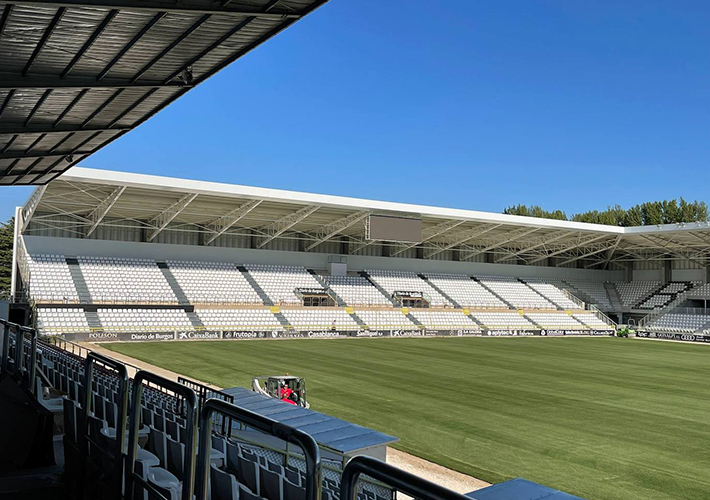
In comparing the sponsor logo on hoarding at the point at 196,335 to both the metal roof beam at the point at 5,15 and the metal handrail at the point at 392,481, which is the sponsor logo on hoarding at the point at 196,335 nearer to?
the metal roof beam at the point at 5,15

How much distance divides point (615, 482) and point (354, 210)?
36452 millimetres

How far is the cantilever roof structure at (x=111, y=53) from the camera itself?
9.43 meters

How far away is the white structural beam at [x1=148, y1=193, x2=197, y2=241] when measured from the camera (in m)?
40.8

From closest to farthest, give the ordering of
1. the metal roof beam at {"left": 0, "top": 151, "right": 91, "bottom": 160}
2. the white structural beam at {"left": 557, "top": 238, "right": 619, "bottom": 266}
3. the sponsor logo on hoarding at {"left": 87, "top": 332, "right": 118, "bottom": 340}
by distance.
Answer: the metal roof beam at {"left": 0, "top": 151, "right": 91, "bottom": 160}
the sponsor logo on hoarding at {"left": 87, "top": 332, "right": 118, "bottom": 340}
the white structural beam at {"left": 557, "top": 238, "right": 619, "bottom": 266}

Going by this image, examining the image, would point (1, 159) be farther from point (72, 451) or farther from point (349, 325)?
point (349, 325)

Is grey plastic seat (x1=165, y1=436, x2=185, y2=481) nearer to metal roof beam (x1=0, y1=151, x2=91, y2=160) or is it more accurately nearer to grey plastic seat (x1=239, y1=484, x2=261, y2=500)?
grey plastic seat (x1=239, y1=484, x2=261, y2=500)

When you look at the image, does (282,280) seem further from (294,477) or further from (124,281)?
(294,477)

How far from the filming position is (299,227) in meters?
54.9

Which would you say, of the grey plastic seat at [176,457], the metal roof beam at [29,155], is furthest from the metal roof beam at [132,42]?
the grey plastic seat at [176,457]

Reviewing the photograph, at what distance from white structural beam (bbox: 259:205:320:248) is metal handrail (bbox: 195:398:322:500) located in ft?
133

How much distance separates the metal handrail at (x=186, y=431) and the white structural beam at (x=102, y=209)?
3409cm

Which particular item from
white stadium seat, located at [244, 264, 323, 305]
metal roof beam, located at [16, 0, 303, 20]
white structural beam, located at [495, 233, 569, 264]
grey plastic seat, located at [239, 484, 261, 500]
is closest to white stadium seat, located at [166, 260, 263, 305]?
white stadium seat, located at [244, 264, 323, 305]

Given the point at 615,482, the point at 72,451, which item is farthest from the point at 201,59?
the point at 615,482

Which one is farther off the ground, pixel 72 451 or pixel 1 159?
pixel 1 159
